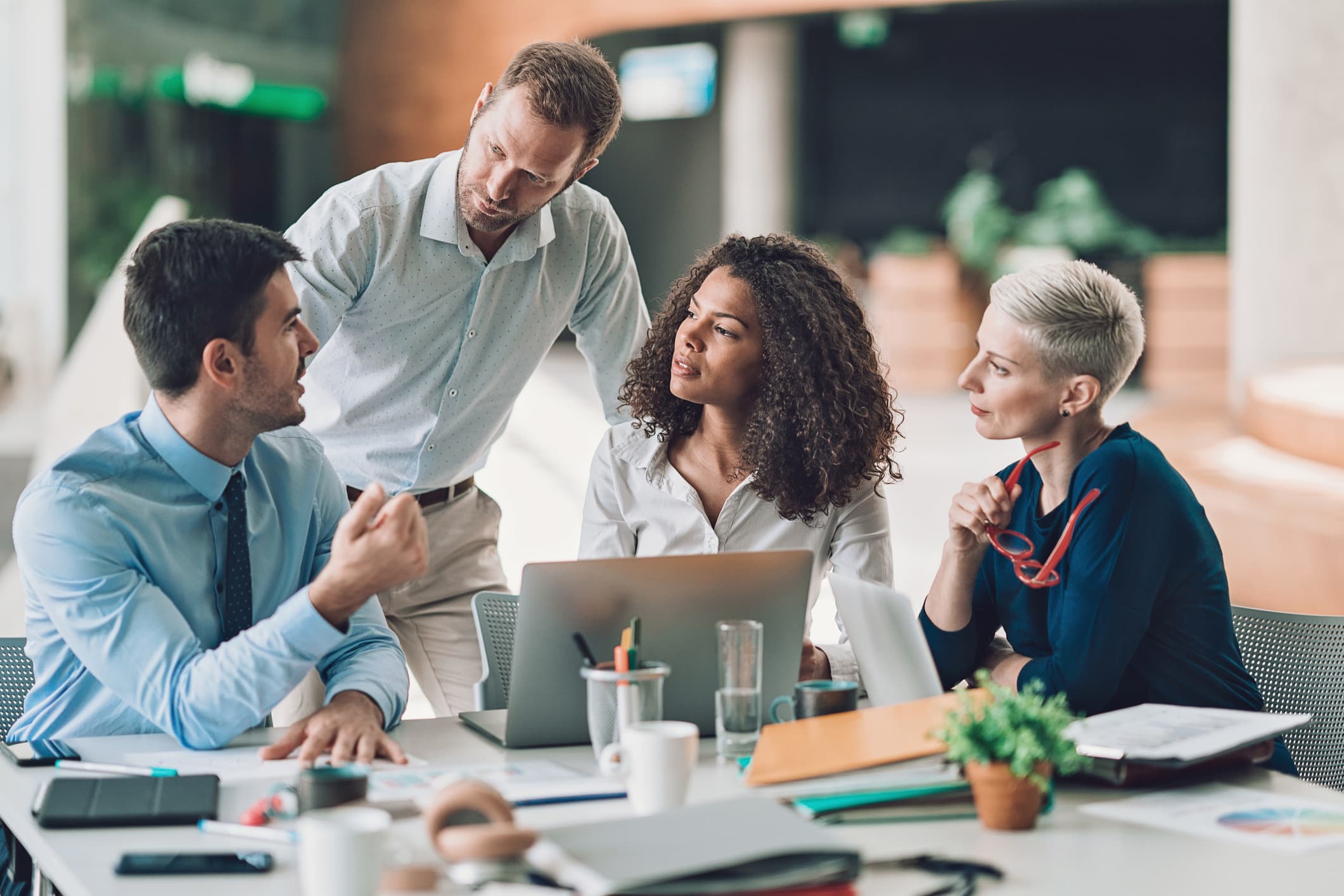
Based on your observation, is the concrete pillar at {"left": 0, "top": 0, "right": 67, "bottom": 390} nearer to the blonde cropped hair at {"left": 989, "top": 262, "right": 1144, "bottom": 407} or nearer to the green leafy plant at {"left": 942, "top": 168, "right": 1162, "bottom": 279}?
the green leafy plant at {"left": 942, "top": 168, "right": 1162, "bottom": 279}

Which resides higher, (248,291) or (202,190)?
(202,190)

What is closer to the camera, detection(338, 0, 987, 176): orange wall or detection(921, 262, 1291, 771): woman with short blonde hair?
detection(921, 262, 1291, 771): woman with short blonde hair

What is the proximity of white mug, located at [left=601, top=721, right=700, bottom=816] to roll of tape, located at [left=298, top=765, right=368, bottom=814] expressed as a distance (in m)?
0.30

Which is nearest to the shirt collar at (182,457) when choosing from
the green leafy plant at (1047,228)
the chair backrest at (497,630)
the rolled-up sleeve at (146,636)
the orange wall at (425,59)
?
the rolled-up sleeve at (146,636)

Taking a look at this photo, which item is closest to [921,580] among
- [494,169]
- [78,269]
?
[494,169]

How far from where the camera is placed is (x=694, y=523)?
8.29 ft

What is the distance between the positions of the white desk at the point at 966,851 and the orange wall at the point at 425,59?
12719 mm

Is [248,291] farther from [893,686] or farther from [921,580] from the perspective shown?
[921,580]

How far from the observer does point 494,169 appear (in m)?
2.63

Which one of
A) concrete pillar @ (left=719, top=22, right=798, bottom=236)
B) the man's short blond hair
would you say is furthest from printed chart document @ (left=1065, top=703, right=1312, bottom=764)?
concrete pillar @ (left=719, top=22, right=798, bottom=236)

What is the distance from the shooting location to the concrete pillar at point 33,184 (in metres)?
11.4

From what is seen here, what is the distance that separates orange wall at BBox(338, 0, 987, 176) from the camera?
551 inches

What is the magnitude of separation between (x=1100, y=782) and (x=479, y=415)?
1.68 m

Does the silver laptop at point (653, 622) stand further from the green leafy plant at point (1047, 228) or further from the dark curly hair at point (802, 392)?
the green leafy plant at point (1047, 228)
